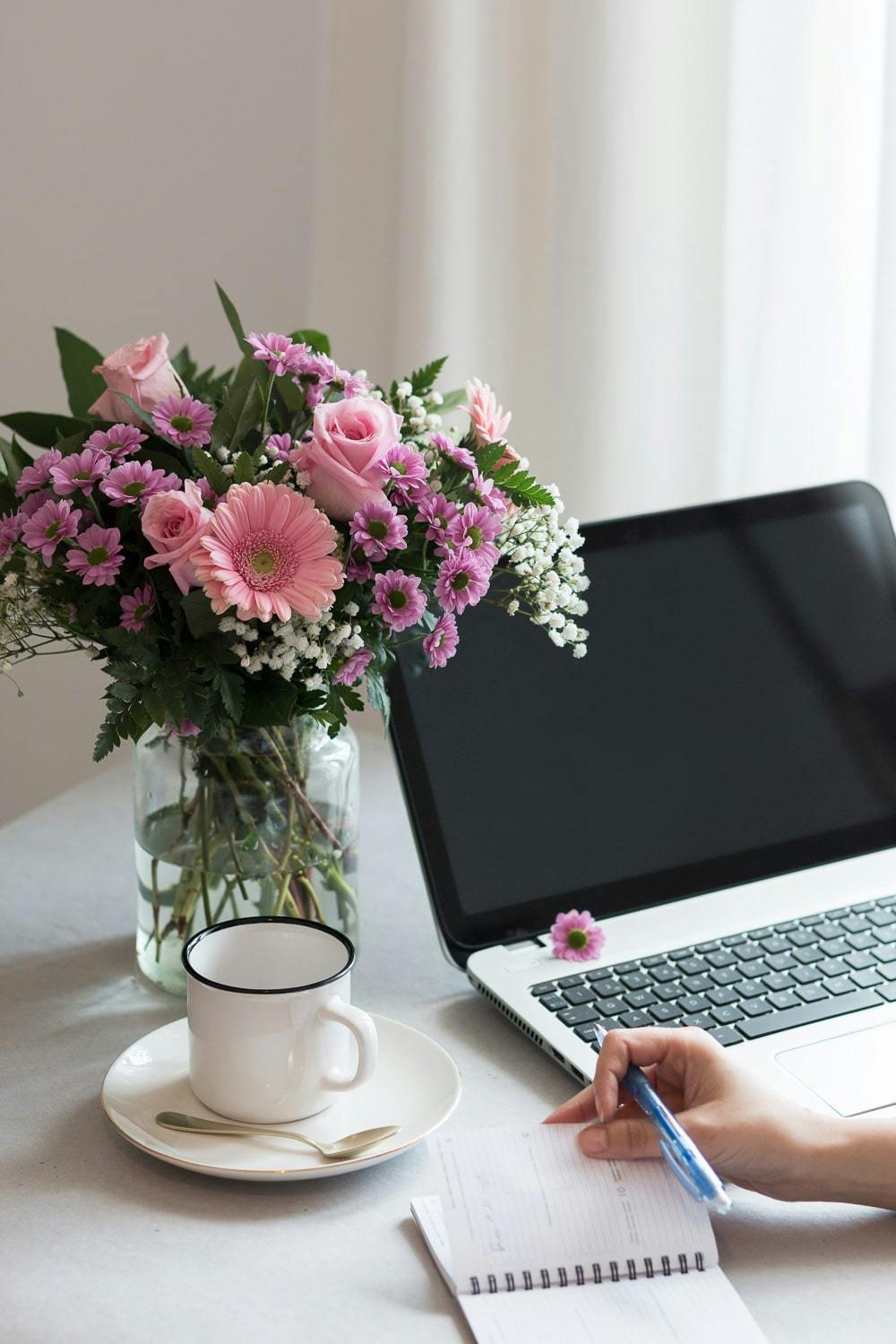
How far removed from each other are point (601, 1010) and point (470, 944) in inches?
4.2

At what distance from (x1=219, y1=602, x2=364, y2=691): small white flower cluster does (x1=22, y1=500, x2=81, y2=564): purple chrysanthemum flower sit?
0.31ft

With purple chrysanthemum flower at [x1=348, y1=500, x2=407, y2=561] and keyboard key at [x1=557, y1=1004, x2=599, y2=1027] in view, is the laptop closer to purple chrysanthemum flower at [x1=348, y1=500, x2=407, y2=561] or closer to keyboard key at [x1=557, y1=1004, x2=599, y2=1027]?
keyboard key at [x1=557, y1=1004, x2=599, y2=1027]

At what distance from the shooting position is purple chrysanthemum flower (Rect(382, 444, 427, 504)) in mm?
747

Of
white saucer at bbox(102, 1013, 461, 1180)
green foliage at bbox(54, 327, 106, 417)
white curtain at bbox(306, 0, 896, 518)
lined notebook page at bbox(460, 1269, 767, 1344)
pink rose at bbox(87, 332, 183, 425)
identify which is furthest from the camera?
white curtain at bbox(306, 0, 896, 518)

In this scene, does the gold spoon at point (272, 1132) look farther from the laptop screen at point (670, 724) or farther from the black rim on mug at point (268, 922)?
the laptop screen at point (670, 724)

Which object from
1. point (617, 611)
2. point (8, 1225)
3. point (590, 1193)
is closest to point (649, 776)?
point (617, 611)

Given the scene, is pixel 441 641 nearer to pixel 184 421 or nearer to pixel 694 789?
pixel 184 421

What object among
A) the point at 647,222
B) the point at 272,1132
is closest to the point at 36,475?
the point at 272,1132

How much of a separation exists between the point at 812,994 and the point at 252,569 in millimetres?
437

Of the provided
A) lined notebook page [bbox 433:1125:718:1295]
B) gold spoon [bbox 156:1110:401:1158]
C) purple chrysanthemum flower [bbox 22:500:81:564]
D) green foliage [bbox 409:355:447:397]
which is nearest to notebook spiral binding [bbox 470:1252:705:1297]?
lined notebook page [bbox 433:1125:718:1295]

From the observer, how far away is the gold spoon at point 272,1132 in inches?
28.4

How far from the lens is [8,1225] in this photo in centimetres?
68

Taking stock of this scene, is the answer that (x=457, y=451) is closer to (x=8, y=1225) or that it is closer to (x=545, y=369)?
(x=8, y=1225)

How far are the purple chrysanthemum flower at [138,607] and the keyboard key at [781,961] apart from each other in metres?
0.45
